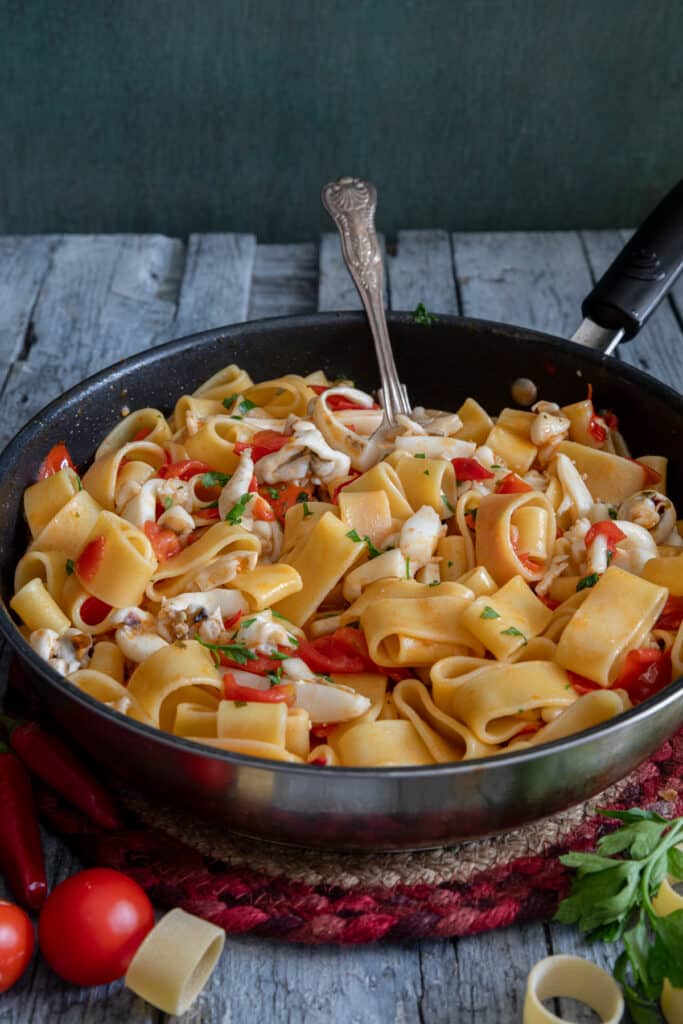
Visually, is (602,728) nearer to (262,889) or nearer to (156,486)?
(262,889)

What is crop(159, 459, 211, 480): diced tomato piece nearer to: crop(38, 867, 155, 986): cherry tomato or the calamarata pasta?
the calamarata pasta

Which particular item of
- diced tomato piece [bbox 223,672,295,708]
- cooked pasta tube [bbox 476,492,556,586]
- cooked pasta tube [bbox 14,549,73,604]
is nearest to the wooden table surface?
cooked pasta tube [bbox 14,549,73,604]

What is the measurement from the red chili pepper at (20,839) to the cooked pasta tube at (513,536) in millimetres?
1451

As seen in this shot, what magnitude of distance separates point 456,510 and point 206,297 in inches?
98.4

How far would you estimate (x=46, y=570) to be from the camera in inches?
145

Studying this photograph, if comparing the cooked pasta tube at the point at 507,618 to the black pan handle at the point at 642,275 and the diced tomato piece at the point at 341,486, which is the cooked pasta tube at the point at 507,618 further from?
the black pan handle at the point at 642,275

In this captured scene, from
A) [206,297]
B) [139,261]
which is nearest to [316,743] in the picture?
[206,297]

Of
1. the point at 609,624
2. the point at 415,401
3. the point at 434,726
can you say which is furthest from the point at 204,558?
the point at 415,401

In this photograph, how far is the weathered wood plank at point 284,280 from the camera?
5887mm

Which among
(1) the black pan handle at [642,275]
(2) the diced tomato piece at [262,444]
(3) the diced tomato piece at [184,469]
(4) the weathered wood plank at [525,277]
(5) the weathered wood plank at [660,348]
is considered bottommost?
(4) the weathered wood plank at [525,277]

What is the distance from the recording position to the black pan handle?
4281 mm

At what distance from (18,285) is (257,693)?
347cm

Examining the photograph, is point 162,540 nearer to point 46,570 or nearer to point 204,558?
point 204,558

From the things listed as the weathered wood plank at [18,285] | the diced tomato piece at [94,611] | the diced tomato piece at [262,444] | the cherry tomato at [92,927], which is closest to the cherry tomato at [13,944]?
the cherry tomato at [92,927]
